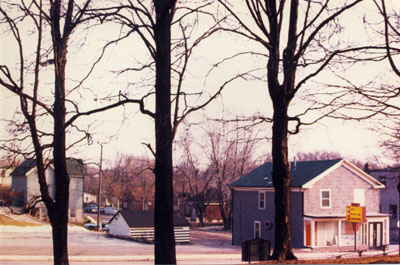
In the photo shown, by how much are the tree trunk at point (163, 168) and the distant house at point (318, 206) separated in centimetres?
1731

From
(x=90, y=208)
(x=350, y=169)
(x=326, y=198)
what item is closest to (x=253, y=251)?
(x=326, y=198)

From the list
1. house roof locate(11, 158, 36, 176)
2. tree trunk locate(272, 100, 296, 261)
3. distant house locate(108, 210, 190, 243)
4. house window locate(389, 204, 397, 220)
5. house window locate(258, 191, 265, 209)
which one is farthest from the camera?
house window locate(389, 204, 397, 220)

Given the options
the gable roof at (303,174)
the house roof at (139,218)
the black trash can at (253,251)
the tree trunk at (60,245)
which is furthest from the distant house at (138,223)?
the tree trunk at (60,245)

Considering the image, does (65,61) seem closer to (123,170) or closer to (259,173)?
(123,170)

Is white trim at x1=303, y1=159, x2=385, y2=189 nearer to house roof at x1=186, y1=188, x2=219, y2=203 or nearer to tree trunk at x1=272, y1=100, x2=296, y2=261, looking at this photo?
house roof at x1=186, y1=188, x2=219, y2=203

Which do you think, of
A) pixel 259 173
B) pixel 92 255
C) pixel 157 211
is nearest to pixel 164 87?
pixel 157 211

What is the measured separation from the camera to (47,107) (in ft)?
26.6

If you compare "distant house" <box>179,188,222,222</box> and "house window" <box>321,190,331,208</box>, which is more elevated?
"house window" <box>321,190,331,208</box>

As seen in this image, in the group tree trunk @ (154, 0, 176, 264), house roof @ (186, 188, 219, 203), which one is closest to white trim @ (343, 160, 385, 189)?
house roof @ (186, 188, 219, 203)

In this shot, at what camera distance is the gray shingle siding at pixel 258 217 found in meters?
24.7

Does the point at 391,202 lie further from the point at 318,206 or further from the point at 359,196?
the point at 318,206

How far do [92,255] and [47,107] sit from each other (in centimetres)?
1205

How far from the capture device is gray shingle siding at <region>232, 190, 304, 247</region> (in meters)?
24.7

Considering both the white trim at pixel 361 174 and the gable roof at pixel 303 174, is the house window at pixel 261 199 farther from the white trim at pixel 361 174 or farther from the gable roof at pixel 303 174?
the white trim at pixel 361 174
